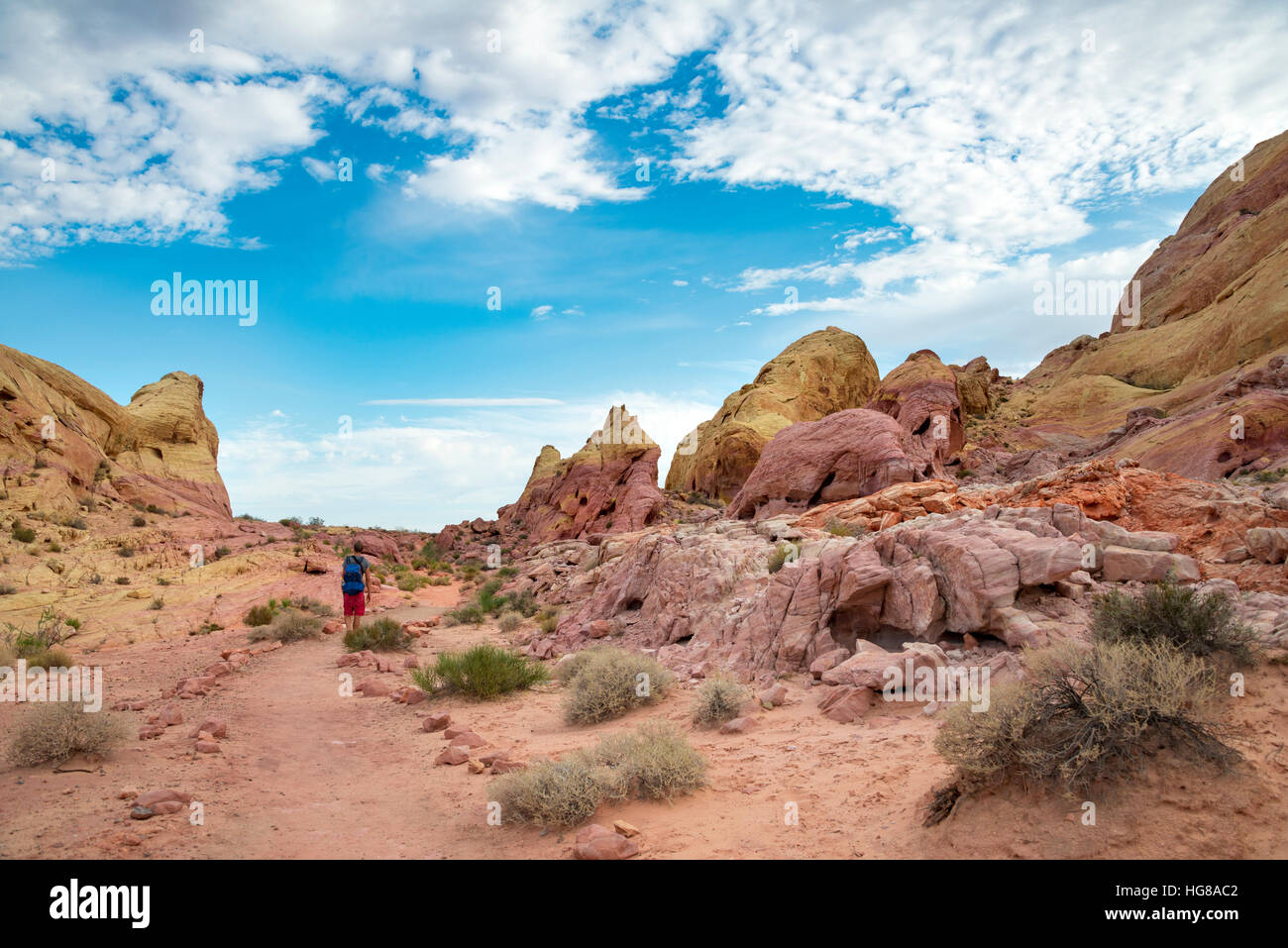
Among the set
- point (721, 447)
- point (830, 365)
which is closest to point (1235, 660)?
point (721, 447)

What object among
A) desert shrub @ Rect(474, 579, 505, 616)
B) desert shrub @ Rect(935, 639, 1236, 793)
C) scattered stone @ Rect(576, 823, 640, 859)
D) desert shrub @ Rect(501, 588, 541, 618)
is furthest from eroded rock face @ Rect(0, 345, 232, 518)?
desert shrub @ Rect(935, 639, 1236, 793)

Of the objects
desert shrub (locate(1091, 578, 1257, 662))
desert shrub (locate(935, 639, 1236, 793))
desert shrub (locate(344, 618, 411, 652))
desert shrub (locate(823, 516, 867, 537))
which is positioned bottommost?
desert shrub (locate(344, 618, 411, 652))

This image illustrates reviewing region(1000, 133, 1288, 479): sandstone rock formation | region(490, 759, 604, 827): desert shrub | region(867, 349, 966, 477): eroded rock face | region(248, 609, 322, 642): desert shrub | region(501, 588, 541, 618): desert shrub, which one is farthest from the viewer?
region(867, 349, 966, 477): eroded rock face

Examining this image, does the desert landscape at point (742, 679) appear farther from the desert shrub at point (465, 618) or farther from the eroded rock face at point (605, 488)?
the eroded rock face at point (605, 488)

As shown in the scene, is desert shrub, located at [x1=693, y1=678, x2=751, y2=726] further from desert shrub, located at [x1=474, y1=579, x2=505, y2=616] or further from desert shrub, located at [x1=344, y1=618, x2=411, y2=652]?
desert shrub, located at [x1=474, y1=579, x2=505, y2=616]

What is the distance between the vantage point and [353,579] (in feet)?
49.0

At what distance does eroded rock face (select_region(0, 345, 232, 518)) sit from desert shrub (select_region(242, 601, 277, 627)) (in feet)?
46.5

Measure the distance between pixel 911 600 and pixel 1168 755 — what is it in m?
4.81

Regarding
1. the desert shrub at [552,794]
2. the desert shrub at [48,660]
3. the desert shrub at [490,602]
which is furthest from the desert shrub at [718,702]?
the desert shrub at [490,602]

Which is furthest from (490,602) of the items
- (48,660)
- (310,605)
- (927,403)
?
(927,403)

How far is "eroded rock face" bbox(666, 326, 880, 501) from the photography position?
37.5 metres

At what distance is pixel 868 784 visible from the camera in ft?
17.4

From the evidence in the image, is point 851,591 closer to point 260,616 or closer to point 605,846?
point 605,846
